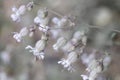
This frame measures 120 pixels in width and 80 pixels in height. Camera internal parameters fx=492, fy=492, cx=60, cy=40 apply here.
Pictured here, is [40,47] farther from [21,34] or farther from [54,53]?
[54,53]

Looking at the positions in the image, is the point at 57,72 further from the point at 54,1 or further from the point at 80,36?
the point at 80,36

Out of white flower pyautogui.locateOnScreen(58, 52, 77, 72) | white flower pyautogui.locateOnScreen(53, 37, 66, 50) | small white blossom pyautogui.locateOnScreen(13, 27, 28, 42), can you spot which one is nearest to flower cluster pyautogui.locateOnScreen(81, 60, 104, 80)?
white flower pyautogui.locateOnScreen(58, 52, 77, 72)

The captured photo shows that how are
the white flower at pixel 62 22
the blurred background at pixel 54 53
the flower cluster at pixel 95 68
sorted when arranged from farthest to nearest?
the blurred background at pixel 54 53 < the white flower at pixel 62 22 < the flower cluster at pixel 95 68

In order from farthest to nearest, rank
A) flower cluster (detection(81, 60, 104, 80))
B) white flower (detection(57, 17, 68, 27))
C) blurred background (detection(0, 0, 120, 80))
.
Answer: blurred background (detection(0, 0, 120, 80)) < white flower (detection(57, 17, 68, 27)) < flower cluster (detection(81, 60, 104, 80))

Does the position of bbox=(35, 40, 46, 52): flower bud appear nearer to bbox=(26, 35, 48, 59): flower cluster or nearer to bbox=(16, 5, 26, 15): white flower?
bbox=(26, 35, 48, 59): flower cluster

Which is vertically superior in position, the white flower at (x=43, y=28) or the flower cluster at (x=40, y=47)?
the white flower at (x=43, y=28)

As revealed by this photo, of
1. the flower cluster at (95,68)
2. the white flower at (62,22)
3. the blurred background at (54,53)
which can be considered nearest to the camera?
the flower cluster at (95,68)

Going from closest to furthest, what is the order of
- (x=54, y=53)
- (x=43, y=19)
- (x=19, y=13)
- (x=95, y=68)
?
(x=95, y=68) < (x=43, y=19) < (x=19, y=13) < (x=54, y=53)

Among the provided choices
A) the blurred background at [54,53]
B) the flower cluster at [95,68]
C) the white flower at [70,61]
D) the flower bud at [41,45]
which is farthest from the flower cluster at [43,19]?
the blurred background at [54,53]

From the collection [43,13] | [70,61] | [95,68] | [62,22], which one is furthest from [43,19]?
[95,68]

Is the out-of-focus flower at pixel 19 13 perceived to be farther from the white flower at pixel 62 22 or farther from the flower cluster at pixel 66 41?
the white flower at pixel 62 22

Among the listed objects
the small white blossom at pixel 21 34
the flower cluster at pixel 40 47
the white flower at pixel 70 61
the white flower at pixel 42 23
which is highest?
the small white blossom at pixel 21 34

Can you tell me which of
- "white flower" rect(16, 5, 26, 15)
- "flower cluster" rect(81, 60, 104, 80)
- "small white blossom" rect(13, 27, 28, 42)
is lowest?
"flower cluster" rect(81, 60, 104, 80)
